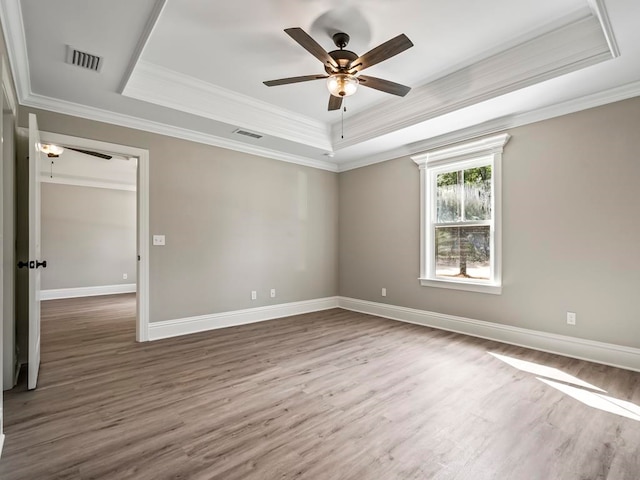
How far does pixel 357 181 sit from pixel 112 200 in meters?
6.13

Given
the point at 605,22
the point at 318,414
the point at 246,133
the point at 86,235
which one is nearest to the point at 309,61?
the point at 246,133

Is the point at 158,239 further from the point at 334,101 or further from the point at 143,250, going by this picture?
the point at 334,101

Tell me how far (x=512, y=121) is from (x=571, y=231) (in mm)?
1434

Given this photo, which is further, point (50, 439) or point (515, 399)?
point (515, 399)

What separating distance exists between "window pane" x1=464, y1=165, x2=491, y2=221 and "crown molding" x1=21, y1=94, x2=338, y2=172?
2608mm

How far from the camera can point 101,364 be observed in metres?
3.26

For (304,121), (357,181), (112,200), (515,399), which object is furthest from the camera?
(112,200)

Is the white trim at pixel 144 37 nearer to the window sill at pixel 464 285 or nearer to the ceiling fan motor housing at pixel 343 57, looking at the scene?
the ceiling fan motor housing at pixel 343 57

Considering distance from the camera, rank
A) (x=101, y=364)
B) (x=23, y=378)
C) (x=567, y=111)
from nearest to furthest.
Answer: (x=23, y=378) → (x=101, y=364) → (x=567, y=111)

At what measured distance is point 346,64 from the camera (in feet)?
9.36

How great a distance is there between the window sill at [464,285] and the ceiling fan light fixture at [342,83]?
2880mm

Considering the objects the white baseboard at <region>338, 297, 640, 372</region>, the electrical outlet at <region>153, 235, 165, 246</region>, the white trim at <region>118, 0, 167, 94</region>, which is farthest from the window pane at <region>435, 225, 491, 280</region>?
the white trim at <region>118, 0, 167, 94</region>

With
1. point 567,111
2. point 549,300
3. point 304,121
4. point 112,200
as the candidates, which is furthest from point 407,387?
point 112,200

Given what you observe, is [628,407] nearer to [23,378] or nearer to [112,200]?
[23,378]
